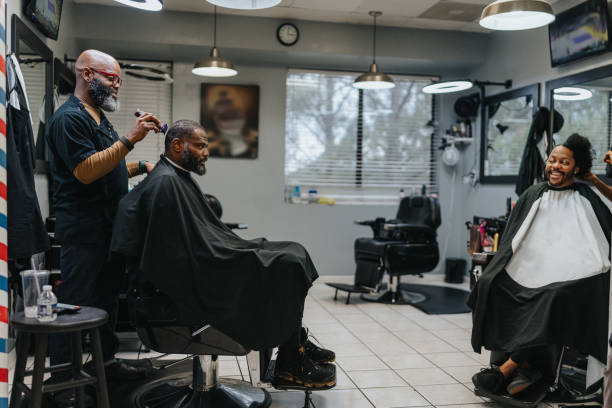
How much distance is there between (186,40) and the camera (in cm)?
501

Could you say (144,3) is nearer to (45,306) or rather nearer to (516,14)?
(45,306)

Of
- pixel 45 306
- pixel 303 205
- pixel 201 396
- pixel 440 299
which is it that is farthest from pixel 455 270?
pixel 45 306

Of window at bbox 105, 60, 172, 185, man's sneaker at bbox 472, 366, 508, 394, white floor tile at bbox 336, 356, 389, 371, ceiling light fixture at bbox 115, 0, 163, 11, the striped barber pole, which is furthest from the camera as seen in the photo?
window at bbox 105, 60, 172, 185

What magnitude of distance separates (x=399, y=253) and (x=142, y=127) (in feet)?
9.45

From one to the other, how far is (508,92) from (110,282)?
169 inches

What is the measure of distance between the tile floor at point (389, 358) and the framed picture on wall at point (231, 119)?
186 cm

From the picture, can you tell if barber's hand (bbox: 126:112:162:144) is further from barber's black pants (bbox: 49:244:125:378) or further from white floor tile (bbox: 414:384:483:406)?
white floor tile (bbox: 414:384:483:406)

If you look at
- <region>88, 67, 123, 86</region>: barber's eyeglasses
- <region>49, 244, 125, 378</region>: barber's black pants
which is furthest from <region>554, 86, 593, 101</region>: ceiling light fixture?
<region>49, 244, 125, 378</region>: barber's black pants

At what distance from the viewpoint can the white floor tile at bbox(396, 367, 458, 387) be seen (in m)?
2.86

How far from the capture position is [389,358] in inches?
128

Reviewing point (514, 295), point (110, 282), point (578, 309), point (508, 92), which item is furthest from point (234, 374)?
point (508, 92)

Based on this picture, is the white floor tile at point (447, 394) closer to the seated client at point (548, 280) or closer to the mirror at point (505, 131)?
the seated client at point (548, 280)

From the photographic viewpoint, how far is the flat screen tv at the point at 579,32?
12.8ft

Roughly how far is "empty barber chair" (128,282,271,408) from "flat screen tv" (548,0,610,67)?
3.49 meters
